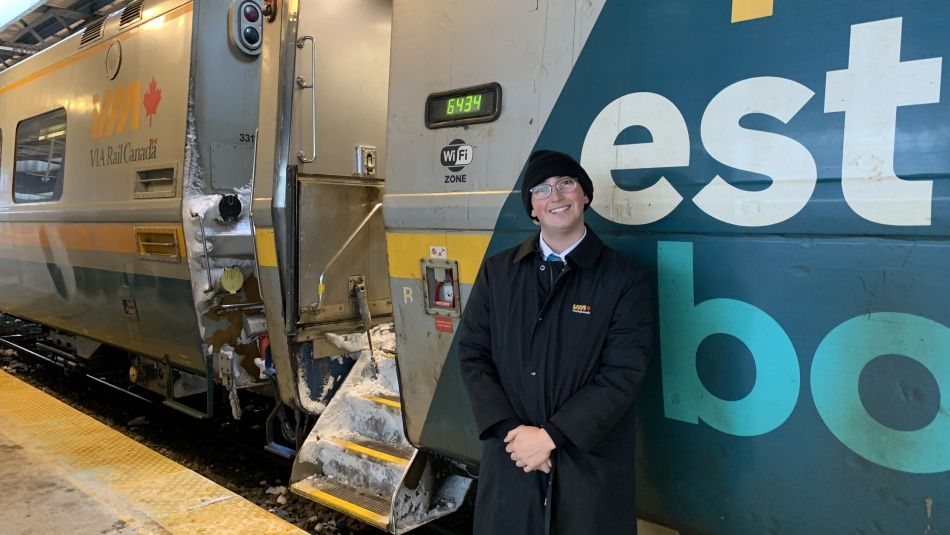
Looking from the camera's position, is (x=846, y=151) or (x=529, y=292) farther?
(x=529, y=292)

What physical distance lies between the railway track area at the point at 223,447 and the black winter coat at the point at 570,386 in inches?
67.3

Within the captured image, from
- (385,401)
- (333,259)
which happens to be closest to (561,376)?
(385,401)

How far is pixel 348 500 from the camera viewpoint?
3238 mm

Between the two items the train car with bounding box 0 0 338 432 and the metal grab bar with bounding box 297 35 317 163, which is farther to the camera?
the train car with bounding box 0 0 338 432

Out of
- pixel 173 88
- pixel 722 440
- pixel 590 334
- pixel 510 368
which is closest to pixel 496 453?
pixel 510 368

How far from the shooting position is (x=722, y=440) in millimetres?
1982

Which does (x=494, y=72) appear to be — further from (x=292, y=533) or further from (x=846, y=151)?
(x=292, y=533)

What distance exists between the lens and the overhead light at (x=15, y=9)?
7.47 metres

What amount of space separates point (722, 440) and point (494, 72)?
57.8 inches

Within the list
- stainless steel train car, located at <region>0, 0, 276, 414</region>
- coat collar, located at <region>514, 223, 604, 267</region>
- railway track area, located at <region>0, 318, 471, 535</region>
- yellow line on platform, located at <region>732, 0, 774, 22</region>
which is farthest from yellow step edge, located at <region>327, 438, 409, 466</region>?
yellow line on platform, located at <region>732, 0, 774, 22</region>

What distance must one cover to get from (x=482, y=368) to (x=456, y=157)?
0.90 metres

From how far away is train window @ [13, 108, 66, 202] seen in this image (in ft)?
19.4

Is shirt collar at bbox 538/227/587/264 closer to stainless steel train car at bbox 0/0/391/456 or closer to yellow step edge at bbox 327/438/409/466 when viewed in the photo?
yellow step edge at bbox 327/438/409/466

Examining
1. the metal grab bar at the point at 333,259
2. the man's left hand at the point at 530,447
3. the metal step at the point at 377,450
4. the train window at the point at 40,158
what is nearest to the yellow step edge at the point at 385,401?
the metal step at the point at 377,450
